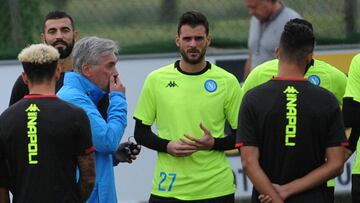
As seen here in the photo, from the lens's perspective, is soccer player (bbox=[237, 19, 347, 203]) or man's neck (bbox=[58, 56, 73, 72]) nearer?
soccer player (bbox=[237, 19, 347, 203])

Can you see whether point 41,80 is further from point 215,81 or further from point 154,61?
point 154,61

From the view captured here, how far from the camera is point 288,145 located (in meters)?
6.21

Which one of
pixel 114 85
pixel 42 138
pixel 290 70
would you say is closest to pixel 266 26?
pixel 114 85

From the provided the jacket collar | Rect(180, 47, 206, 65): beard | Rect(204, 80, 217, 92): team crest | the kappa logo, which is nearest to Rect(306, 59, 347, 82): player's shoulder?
Rect(204, 80, 217, 92): team crest

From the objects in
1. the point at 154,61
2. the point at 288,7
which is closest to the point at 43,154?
the point at 154,61

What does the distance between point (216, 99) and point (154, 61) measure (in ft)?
8.36

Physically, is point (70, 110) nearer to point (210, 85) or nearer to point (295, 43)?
point (295, 43)

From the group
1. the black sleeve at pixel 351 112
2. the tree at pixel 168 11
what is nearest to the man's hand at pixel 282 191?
the black sleeve at pixel 351 112

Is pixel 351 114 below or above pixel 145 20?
below

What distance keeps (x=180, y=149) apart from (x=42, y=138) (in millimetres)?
1475

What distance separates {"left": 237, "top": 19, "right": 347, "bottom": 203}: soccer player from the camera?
20.3 feet

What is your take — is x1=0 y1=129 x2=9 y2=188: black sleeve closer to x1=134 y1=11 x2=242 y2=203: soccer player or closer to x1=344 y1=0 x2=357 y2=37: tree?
x1=134 y1=11 x2=242 y2=203: soccer player

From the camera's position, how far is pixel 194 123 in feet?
24.1

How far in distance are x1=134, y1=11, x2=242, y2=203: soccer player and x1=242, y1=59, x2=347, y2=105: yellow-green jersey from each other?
0.57 ft
